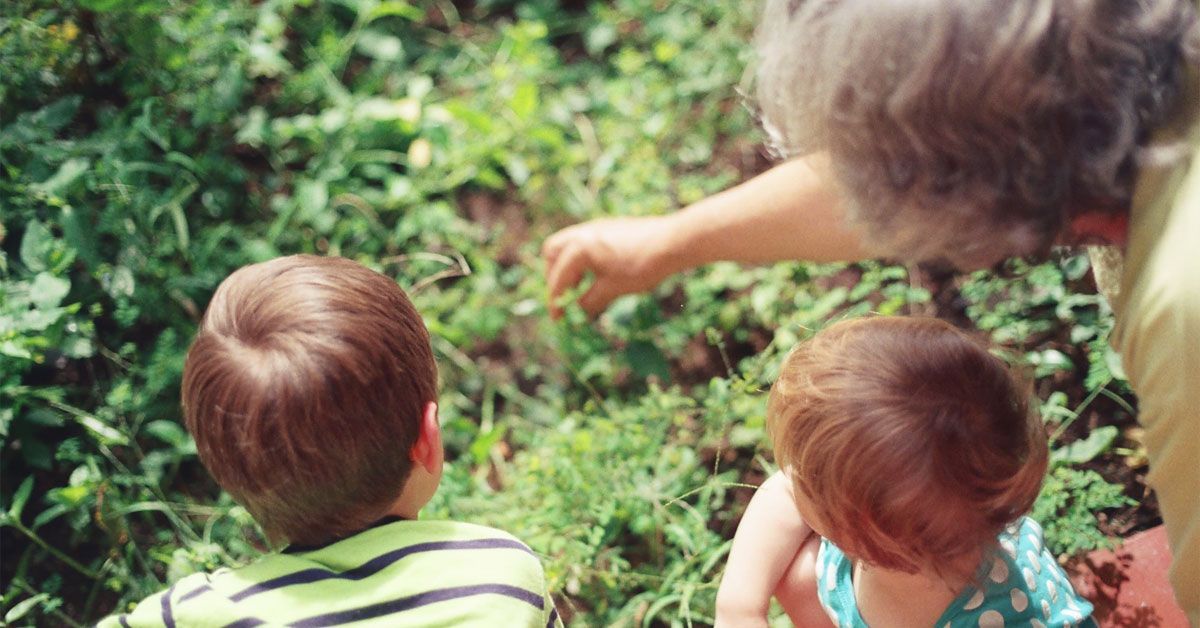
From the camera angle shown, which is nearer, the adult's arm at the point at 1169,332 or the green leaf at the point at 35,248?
the adult's arm at the point at 1169,332

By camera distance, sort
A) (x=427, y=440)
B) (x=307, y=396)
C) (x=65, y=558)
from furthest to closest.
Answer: (x=65, y=558) → (x=427, y=440) → (x=307, y=396)

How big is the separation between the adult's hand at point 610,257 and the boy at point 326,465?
797 millimetres

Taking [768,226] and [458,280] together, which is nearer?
[768,226]

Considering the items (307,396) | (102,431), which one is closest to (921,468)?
(307,396)

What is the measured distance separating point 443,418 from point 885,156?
1286 mm

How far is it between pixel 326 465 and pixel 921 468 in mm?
729

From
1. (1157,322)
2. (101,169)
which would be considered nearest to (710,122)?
(101,169)

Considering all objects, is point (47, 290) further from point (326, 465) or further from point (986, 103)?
point (986, 103)

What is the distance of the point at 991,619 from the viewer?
4.57 feet

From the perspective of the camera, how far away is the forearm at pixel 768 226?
1.83 meters

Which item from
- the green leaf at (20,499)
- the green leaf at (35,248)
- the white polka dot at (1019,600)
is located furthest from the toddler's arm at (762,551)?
the green leaf at (35,248)

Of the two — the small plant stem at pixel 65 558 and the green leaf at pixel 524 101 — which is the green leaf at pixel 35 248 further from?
the green leaf at pixel 524 101

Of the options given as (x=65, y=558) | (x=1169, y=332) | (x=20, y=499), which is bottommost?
(x=65, y=558)

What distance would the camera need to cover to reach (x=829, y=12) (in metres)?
1.14
